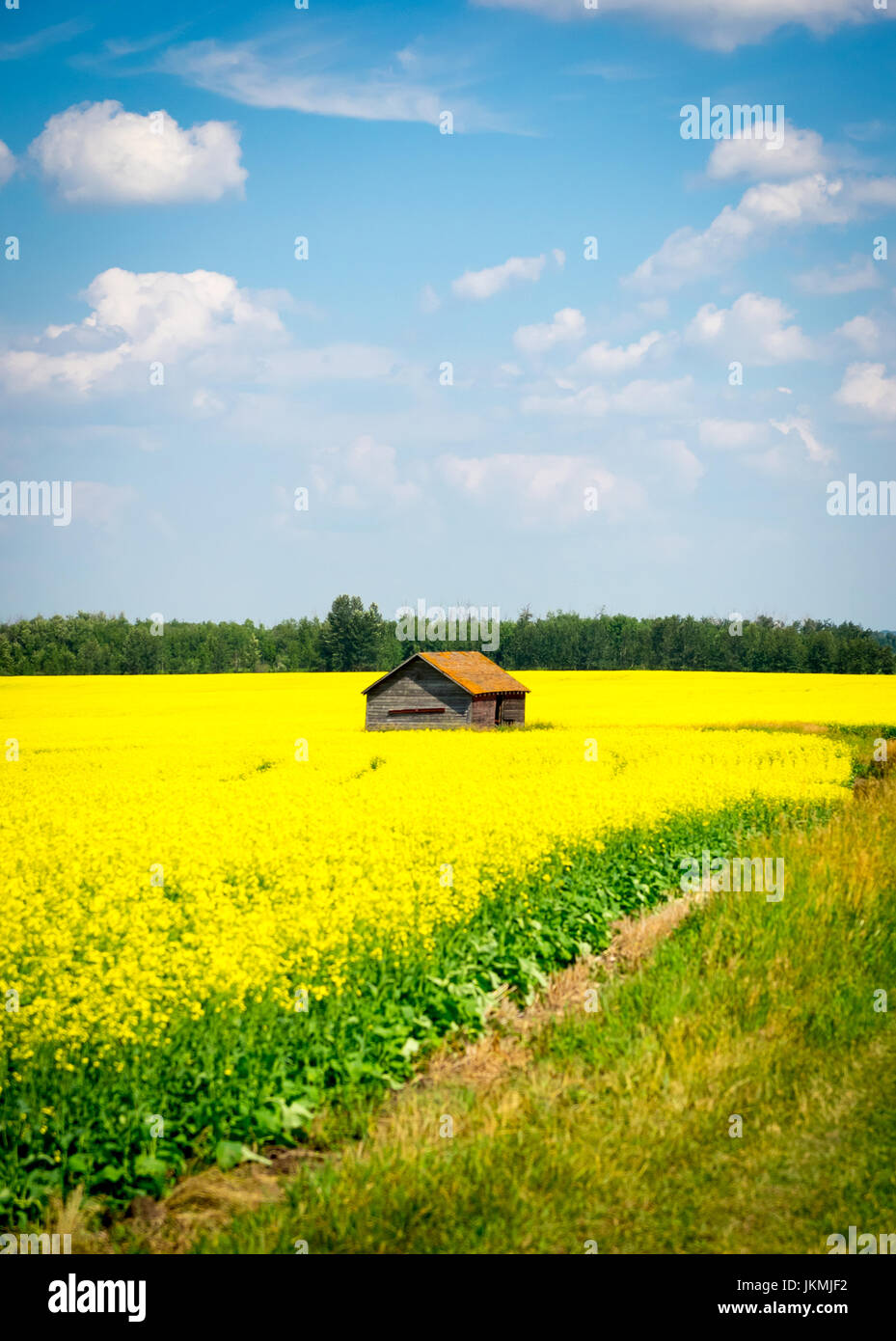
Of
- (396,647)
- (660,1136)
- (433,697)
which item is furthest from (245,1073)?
(396,647)

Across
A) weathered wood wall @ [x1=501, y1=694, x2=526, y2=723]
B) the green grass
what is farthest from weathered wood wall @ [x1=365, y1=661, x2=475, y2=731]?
the green grass

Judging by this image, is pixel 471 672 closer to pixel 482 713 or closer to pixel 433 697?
pixel 482 713

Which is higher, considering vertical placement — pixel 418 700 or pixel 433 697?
pixel 433 697

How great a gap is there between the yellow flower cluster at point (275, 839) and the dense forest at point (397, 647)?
7423 cm

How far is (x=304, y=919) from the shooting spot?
916cm

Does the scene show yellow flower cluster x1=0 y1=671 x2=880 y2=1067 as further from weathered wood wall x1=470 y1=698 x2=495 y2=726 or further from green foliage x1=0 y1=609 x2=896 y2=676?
green foliage x1=0 y1=609 x2=896 y2=676

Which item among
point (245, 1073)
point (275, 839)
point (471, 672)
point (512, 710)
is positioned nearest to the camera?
point (245, 1073)

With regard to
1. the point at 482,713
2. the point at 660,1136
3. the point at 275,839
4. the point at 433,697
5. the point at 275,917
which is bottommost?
the point at 660,1136

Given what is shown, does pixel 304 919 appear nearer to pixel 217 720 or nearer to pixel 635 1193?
pixel 635 1193

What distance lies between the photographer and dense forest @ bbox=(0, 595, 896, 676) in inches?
4149

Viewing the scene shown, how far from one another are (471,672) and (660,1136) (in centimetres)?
3235

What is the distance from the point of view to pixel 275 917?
373 inches
